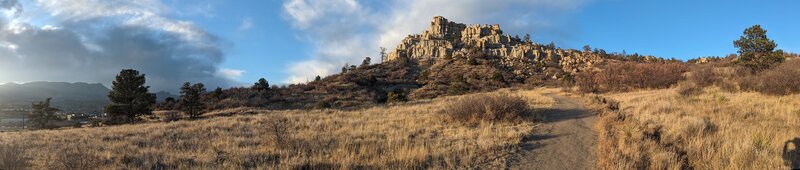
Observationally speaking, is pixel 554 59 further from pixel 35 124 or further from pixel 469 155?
pixel 469 155

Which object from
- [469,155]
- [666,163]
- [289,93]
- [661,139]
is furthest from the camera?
[289,93]

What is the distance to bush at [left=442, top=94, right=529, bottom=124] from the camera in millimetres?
14977

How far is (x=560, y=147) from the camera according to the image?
9953 mm

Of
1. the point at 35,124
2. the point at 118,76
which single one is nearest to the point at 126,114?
the point at 118,76

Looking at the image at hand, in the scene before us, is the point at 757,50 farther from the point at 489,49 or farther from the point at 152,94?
the point at 489,49

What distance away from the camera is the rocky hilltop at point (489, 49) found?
2909 inches

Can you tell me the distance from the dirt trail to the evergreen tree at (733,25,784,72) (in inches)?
698

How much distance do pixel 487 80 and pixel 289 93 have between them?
2279 cm

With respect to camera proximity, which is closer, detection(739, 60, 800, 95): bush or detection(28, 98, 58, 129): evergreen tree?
detection(739, 60, 800, 95): bush

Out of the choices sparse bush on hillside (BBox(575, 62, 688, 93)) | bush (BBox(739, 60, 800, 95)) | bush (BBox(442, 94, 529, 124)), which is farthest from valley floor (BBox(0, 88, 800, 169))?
sparse bush on hillside (BBox(575, 62, 688, 93))

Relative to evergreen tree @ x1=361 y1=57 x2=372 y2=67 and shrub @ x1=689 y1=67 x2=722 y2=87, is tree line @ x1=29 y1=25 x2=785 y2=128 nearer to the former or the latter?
shrub @ x1=689 y1=67 x2=722 y2=87

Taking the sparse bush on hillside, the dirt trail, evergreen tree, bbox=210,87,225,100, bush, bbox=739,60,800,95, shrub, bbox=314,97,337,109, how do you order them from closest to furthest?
the dirt trail, bush, bbox=739,60,800,95, the sparse bush on hillside, shrub, bbox=314,97,337,109, evergreen tree, bbox=210,87,225,100

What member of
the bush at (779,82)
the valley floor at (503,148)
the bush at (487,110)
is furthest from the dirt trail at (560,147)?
the bush at (779,82)

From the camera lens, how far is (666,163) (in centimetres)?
773
